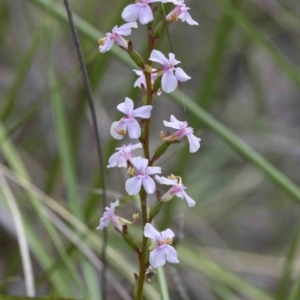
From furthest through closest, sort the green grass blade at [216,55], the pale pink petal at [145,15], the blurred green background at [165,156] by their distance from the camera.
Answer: the green grass blade at [216,55], the blurred green background at [165,156], the pale pink petal at [145,15]


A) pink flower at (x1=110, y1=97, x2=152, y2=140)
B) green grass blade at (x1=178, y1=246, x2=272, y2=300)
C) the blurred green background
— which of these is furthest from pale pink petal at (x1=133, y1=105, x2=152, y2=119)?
green grass blade at (x1=178, y1=246, x2=272, y2=300)

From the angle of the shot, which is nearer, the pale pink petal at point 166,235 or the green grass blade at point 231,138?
the pale pink petal at point 166,235

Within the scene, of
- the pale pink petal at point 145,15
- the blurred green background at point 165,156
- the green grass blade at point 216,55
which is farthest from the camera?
the green grass blade at point 216,55

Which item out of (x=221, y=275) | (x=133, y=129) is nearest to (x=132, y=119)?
(x=133, y=129)

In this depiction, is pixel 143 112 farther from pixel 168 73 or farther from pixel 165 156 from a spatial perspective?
pixel 165 156

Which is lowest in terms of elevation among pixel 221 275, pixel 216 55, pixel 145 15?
pixel 145 15

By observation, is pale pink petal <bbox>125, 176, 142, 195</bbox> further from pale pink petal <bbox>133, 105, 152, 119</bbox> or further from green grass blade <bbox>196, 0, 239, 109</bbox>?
green grass blade <bbox>196, 0, 239, 109</bbox>

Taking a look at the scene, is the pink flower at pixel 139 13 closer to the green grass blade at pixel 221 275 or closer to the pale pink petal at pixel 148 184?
the pale pink petal at pixel 148 184

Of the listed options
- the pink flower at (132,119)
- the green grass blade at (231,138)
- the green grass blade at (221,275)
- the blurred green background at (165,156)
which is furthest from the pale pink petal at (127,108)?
the green grass blade at (221,275)
